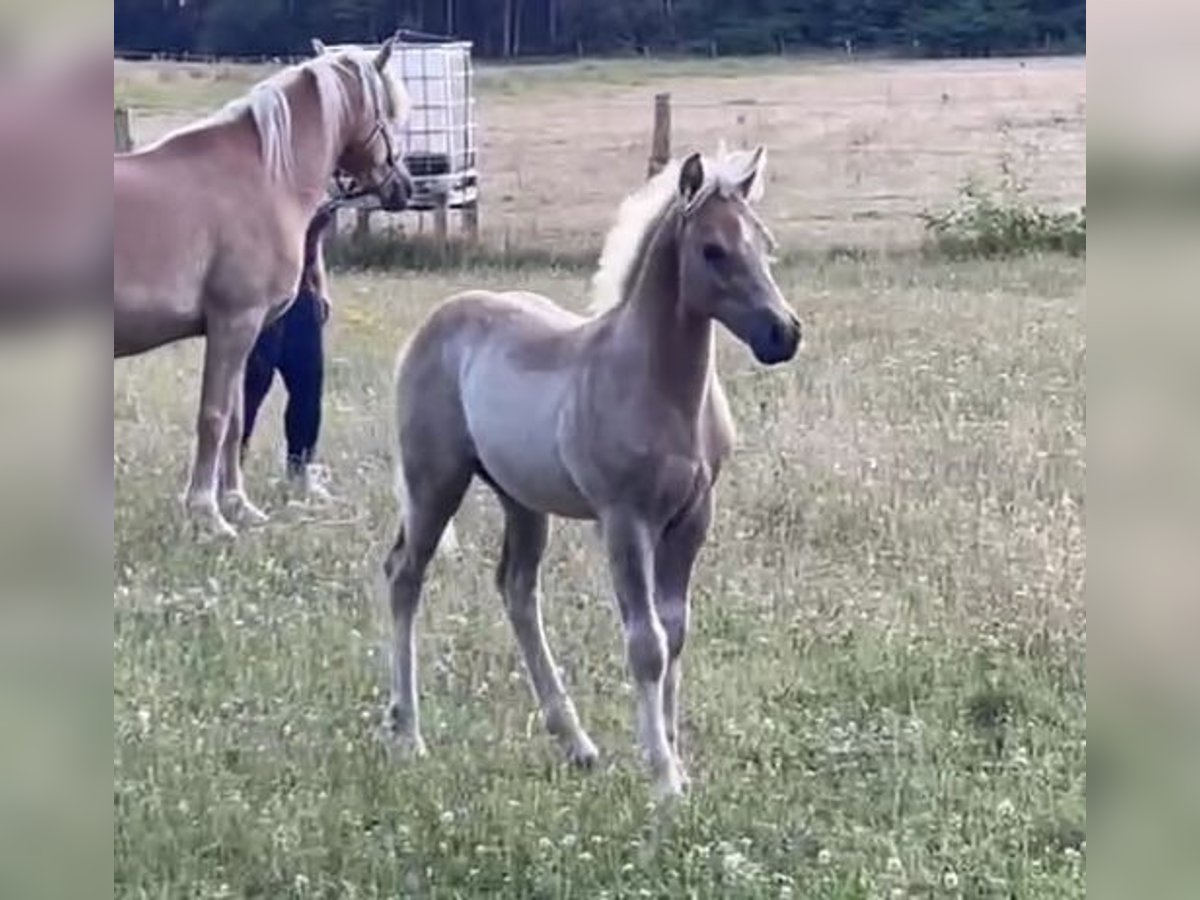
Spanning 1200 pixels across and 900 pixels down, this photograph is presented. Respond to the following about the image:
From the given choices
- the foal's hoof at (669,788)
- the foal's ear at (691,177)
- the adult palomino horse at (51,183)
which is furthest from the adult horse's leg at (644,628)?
the adult palomino horse at (51,183)

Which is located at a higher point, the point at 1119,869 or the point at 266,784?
the point at 1119,869

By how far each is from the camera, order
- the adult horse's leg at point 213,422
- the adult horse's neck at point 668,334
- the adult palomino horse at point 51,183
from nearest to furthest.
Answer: the adult palomino horse at point 51,183
the adult horse's neck at point 668,334
the adult horse's leg at point 213,422

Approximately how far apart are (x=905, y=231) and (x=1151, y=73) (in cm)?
127

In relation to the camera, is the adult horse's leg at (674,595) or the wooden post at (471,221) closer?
the adult horse's leg at (674,595)

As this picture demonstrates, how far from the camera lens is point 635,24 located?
7.92ft

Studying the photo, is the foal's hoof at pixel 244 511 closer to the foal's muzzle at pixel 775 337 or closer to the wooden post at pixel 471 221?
the wooden post at pixel 471 221

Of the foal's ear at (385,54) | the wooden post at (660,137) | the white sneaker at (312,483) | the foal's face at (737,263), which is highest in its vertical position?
the foal's ear at (385,54)

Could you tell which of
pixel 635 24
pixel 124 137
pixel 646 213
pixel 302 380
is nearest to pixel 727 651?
pixel 646 213

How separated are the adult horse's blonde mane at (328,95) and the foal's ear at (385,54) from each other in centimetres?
1

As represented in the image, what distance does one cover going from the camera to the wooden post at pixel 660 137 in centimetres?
245

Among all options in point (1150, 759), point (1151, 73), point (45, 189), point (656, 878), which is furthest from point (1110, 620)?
point (656, 878)

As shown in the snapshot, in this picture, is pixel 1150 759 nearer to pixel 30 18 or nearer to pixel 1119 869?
pixel 1119 869

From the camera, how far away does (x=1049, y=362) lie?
2459 millimetres

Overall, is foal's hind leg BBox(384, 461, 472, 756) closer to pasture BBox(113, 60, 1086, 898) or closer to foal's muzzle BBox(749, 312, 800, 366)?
pasture BBox(113, 60, 1086, 898)
